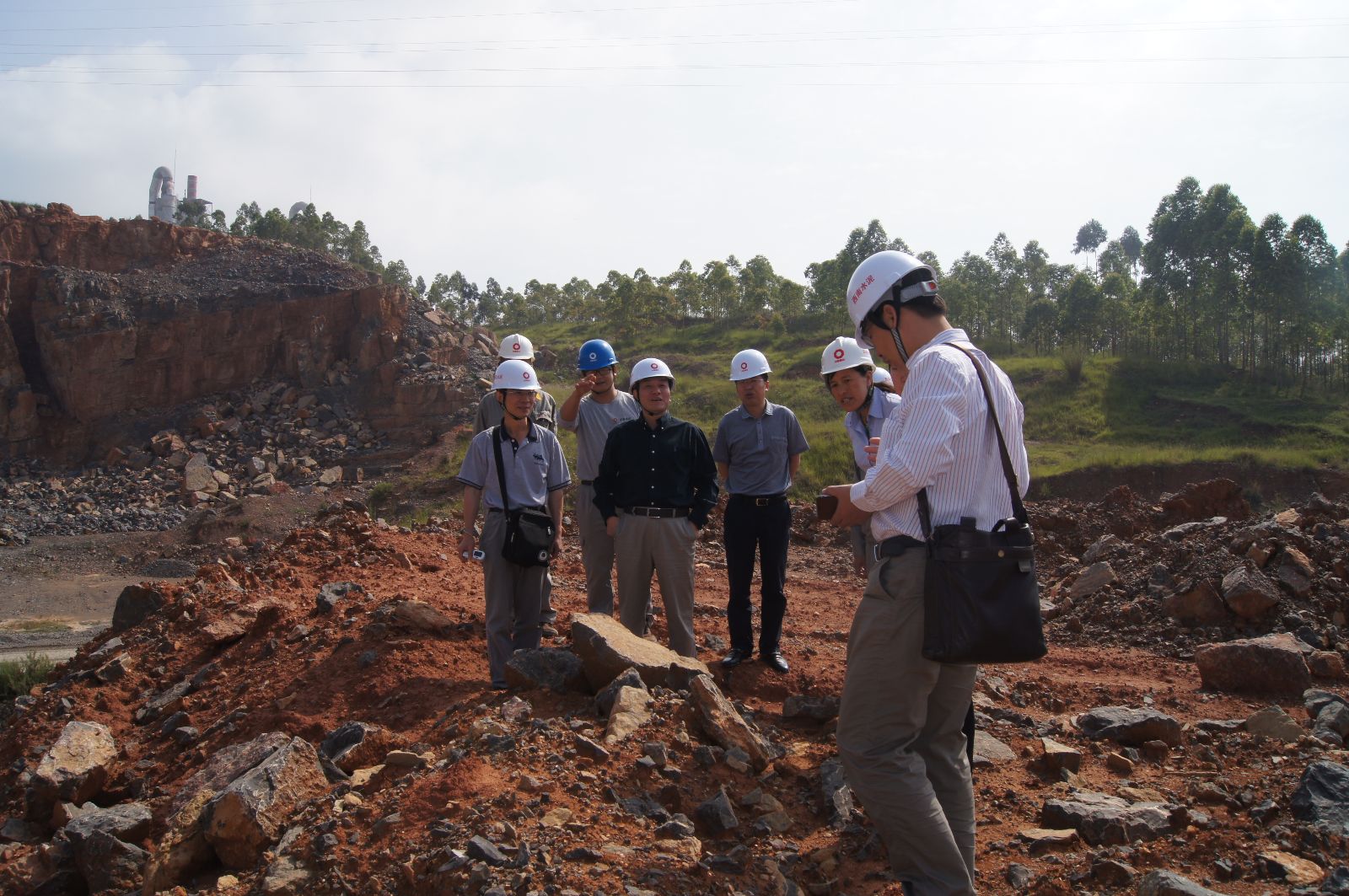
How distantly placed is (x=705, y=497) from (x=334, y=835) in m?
2.65

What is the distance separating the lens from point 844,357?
5574 mm

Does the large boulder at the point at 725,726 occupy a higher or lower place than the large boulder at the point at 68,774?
higher

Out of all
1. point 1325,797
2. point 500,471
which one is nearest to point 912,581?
point 1325,797

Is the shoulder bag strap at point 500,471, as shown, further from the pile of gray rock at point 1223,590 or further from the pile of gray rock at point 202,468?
the pile of gray rock at point 202,468

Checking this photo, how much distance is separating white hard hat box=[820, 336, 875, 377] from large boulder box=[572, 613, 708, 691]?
1.86 m

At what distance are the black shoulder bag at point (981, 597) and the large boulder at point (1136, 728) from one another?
257 centimetres

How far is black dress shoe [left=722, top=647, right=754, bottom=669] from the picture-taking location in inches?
229

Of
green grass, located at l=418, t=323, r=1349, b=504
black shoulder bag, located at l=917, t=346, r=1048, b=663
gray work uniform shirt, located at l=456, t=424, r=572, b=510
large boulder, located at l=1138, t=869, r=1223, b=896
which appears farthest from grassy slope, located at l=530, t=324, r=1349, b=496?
black shoulder bag, located at l=917, t=346, r=1048, b=663

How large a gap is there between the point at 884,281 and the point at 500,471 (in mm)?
2990

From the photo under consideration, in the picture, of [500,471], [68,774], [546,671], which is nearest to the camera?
[546,671]

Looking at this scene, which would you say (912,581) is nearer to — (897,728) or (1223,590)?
(897,728)

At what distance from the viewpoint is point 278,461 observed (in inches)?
1120

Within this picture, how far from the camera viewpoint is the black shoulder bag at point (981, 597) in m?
2.64

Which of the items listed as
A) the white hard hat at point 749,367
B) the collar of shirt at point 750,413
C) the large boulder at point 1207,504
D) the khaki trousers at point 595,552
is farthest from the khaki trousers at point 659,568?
the large boulder at point 1207,504
